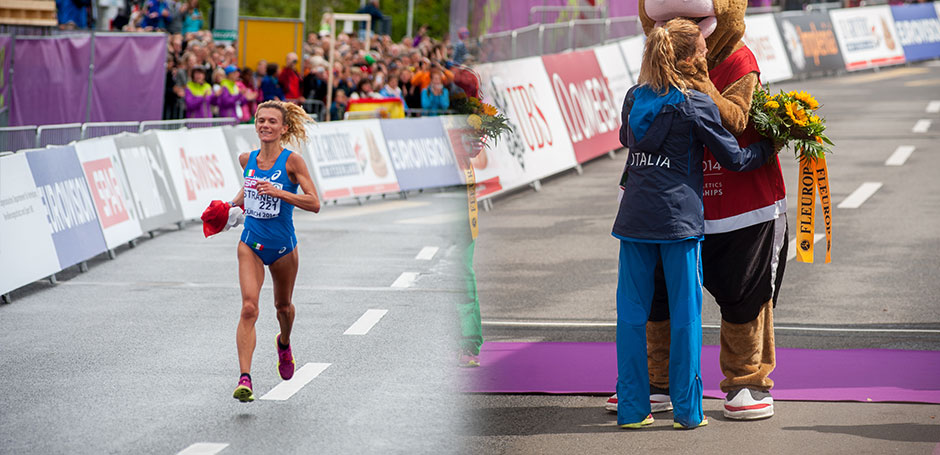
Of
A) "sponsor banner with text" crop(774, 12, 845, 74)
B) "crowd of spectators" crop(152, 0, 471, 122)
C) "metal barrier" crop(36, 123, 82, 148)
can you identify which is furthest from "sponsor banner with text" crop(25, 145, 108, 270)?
"sponsor banner with text" crop(774, 12, 845, 74)

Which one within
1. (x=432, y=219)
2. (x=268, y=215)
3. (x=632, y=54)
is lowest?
(x=432, y=219)

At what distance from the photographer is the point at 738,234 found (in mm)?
6844

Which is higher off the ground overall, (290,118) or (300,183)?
(290,118)

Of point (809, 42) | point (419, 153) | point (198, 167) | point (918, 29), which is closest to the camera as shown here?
point (198, 167)

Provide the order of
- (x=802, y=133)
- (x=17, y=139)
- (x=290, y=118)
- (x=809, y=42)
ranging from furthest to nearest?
(x=809, y=42) → (x=17, y=139) → (x=290, y=118) → (x=802, y=133)

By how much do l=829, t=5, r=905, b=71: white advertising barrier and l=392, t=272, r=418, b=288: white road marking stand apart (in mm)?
25700

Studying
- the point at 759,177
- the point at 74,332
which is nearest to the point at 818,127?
the point at 759,177

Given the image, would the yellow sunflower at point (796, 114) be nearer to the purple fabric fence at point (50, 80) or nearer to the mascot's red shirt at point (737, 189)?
the mascot's red shirt at point (737, 189)

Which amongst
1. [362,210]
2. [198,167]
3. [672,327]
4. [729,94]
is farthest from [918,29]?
[672,327]

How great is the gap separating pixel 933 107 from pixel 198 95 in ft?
50.9

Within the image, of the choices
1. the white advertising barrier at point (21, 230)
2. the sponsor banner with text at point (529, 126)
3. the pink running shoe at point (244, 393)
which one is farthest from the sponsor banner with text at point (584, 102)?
the pink running shoe at point (244, 393)

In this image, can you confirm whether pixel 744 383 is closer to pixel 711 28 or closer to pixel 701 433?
pixel 701 433

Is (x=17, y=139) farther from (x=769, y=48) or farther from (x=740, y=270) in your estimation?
(x=769, y=48)

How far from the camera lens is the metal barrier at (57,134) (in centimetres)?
1498
